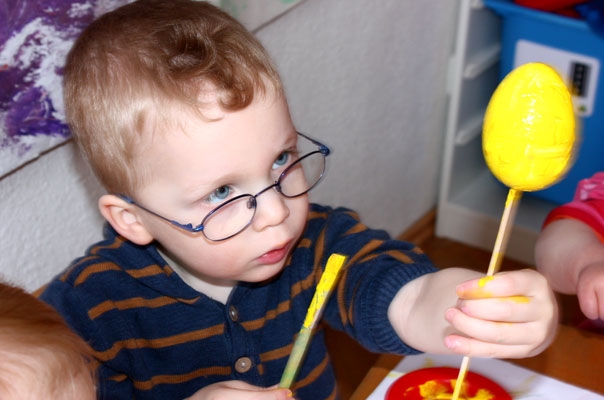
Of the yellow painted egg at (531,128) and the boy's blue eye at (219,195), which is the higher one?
the yellow painted egg at (531,128)

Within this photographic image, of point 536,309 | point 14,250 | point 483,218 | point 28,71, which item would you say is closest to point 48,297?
point 14,250

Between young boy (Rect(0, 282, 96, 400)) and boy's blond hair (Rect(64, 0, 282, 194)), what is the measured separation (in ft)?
0.80

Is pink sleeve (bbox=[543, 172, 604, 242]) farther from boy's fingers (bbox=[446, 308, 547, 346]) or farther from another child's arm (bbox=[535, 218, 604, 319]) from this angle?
boy's fingers (bbox=[446, 308, 547, 346])

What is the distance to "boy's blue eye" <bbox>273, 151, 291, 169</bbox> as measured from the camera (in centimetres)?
80

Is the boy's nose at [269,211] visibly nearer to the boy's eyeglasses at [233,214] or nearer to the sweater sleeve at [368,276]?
the boy's eyeglasses at [233,214]

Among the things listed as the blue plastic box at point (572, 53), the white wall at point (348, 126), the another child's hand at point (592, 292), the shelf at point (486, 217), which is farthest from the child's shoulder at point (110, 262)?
the shelf at point (486, 217)

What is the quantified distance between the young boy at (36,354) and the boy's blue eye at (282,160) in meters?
0.30

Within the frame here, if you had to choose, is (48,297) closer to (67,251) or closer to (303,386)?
(67,251)

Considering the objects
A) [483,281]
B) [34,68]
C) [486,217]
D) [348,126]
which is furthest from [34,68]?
[486,217]

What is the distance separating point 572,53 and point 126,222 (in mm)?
1273

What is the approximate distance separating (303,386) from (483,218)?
1.21 metres

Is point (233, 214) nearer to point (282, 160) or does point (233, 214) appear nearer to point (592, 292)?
point (282, 160)

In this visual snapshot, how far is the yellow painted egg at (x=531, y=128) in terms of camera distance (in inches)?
23.9

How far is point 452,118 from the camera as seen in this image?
1957 mm
